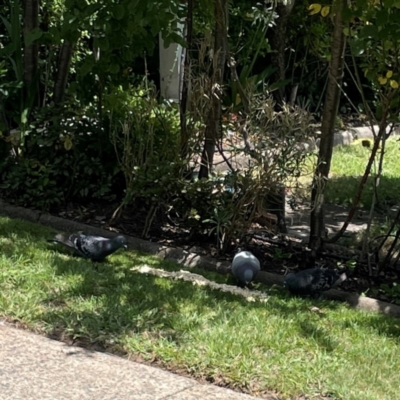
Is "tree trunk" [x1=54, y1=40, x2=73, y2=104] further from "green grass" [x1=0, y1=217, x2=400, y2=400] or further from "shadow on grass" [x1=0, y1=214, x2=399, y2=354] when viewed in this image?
"green grass" [x1=0, y1=217, x2=400, y2=400]

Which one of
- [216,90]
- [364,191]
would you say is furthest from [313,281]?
[364,191]

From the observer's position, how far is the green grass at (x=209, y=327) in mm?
4047

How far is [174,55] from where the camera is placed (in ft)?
36.7

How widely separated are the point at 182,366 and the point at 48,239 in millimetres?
2596

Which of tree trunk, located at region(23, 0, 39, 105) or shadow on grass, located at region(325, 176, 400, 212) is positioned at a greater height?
tree trunk, located at region(23, 0, 39, 105)

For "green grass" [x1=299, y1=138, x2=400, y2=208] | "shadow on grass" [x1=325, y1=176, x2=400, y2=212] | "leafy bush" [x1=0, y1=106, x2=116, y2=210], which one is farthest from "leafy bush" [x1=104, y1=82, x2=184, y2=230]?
"shadow on grass" [x1=325, y1=176, x2=400, y2=212]

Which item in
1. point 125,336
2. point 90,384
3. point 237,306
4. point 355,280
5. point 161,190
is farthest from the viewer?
point 161,190

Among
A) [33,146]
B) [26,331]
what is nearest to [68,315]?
[26,331]

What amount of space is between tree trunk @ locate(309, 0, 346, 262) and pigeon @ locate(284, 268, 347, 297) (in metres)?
0.78

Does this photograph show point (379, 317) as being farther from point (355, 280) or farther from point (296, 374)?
point (296, 374)

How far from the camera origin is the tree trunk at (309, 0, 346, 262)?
20.7 feet

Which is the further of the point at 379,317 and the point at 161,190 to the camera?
the point at 161,190

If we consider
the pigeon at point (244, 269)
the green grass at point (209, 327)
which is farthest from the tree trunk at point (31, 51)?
the pigeon at point (244, 269)

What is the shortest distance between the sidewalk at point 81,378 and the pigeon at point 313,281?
1.90 metres
